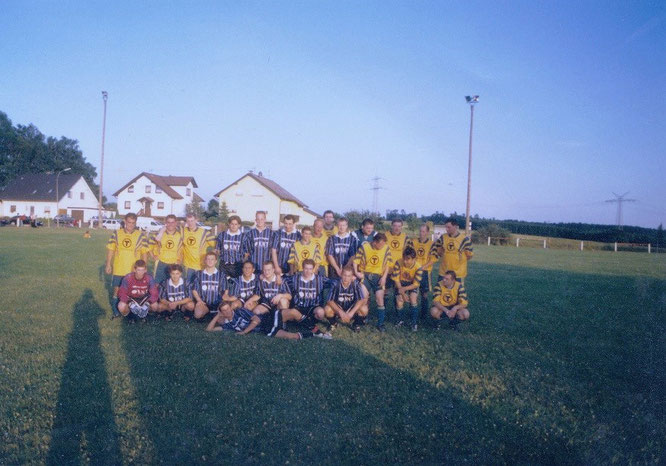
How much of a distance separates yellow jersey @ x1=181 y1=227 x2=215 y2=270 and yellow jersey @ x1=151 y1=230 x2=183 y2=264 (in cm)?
10

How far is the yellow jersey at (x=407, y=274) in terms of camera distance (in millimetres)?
A: 7557

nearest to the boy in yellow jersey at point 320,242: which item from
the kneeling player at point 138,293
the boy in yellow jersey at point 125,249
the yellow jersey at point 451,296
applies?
the yellow jersey at point 451,296

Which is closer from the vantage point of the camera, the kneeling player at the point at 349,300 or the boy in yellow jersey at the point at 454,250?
the kneeling player at the point at 349,300

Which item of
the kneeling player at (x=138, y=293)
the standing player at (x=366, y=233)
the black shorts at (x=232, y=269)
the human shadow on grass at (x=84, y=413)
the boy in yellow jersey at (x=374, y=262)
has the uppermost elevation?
the standing player at (x=366, y=233)

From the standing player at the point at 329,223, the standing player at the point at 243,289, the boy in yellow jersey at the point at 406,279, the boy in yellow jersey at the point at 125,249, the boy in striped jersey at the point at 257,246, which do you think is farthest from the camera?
the standing player at the point at 329,223

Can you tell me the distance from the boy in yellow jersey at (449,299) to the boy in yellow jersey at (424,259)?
423 millimetres

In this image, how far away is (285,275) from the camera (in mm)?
7656

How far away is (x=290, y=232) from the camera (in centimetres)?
782

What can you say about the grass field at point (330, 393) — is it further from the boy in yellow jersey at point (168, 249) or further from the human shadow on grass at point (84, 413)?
the boy in yellow jersey at point (168, 249)

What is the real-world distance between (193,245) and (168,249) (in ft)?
1.44

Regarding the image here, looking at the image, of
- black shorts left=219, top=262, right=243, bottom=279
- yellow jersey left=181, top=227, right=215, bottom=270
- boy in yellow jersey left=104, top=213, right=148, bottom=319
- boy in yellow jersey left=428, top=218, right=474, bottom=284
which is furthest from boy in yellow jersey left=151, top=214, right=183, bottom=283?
boy in yellow jersey left=428, top=218, right=474, bottom=284

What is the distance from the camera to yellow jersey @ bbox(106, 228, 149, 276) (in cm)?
746

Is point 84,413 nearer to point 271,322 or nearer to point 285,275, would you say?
point 271,322

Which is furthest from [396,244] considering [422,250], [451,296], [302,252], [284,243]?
[284,243]
